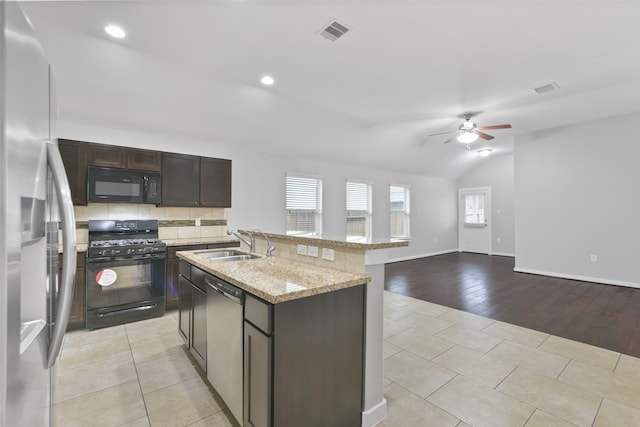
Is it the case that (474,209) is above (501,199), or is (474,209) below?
below

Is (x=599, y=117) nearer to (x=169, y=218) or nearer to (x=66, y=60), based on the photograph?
(x=169, y=218)

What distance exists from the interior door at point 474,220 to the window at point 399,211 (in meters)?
2.66

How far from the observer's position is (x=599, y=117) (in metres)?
5.33

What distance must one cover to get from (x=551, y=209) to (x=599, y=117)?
5.95 feet

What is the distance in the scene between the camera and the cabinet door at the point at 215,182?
4355 millimetres

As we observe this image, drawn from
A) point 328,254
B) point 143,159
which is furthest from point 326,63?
point 143,159

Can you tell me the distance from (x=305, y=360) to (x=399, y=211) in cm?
701

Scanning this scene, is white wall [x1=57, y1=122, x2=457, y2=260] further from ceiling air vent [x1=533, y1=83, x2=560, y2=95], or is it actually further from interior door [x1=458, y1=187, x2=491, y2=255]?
ceiling air vent [x1=533, y1=83, x2=560, y2=95]

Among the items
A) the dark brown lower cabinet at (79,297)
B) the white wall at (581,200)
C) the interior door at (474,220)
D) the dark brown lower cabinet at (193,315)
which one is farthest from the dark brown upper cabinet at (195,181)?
the interior door at (474,220)

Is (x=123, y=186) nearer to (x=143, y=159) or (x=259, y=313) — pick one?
(x=143, y=159)

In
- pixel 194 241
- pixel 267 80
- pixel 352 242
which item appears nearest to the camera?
pixel 352 242

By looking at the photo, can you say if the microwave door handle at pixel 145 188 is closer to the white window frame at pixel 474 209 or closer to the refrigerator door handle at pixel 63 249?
the refrigerator door handle at pixel 63 249

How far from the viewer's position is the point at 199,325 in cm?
238

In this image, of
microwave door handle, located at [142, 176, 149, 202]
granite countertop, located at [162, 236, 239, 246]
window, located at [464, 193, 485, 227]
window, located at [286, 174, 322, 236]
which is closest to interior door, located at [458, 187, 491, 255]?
window, located at [464, 193, 485, 227]
